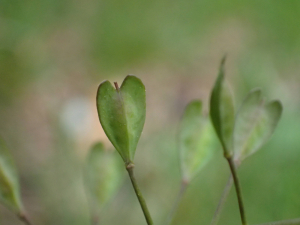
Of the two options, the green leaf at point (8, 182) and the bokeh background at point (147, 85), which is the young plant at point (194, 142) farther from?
the bokeh background at point (147, 85)

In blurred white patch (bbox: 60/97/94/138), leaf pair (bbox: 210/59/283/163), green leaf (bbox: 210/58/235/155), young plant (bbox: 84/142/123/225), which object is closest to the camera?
green leaf (bbox: 210/58/235/155)

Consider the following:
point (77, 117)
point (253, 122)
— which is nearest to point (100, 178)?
point (253, 122)

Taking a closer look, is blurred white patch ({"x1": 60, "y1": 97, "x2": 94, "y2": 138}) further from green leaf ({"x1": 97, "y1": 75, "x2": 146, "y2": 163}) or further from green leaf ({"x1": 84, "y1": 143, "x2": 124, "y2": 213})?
green leaf ({"x1": 97, "y1": 75, "x2": 146, "y2": 163})

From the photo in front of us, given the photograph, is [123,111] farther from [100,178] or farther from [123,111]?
[100,178]

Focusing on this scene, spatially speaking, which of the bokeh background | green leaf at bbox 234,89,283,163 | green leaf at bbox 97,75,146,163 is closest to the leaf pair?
green leaf at bbox 234,89,283,163

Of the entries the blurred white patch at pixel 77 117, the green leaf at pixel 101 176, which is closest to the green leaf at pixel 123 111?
the green leaf at pixel 101 176
